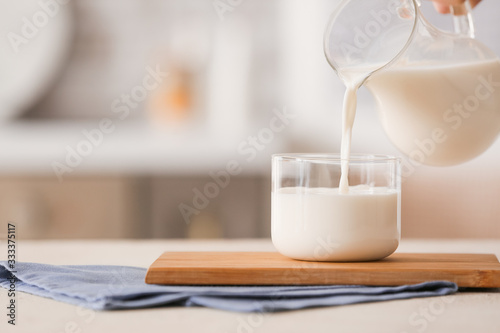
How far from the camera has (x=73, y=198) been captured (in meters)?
2.43

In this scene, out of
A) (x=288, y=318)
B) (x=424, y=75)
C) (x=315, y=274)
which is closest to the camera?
(x=288, y=318)

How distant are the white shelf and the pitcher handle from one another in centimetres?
137

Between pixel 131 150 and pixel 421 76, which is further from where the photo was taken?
pixel 131 150

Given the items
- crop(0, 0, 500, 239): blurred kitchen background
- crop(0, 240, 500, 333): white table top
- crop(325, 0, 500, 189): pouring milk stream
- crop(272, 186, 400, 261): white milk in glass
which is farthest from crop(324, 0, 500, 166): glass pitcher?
crop(0, 0, 500, 239): blurred kitchen background

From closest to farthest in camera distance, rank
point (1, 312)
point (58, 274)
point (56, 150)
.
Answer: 1. point (1, 312)
2. point (58, 274)
3. point (56, 150)

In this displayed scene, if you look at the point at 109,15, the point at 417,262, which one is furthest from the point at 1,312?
the point at 109,15

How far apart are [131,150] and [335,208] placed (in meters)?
1.54

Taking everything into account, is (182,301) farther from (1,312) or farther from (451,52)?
(451,52)

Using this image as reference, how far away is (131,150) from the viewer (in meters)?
2.36

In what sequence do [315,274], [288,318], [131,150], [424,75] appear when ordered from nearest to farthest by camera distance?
[288,318] < [315,274] < [424,75] < [131,150]

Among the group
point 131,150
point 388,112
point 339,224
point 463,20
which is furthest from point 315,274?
point 131,150

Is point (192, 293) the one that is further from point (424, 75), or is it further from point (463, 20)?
A: point (463, 20)

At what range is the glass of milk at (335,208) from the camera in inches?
35.7

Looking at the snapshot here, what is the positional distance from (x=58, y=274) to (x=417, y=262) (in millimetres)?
476
